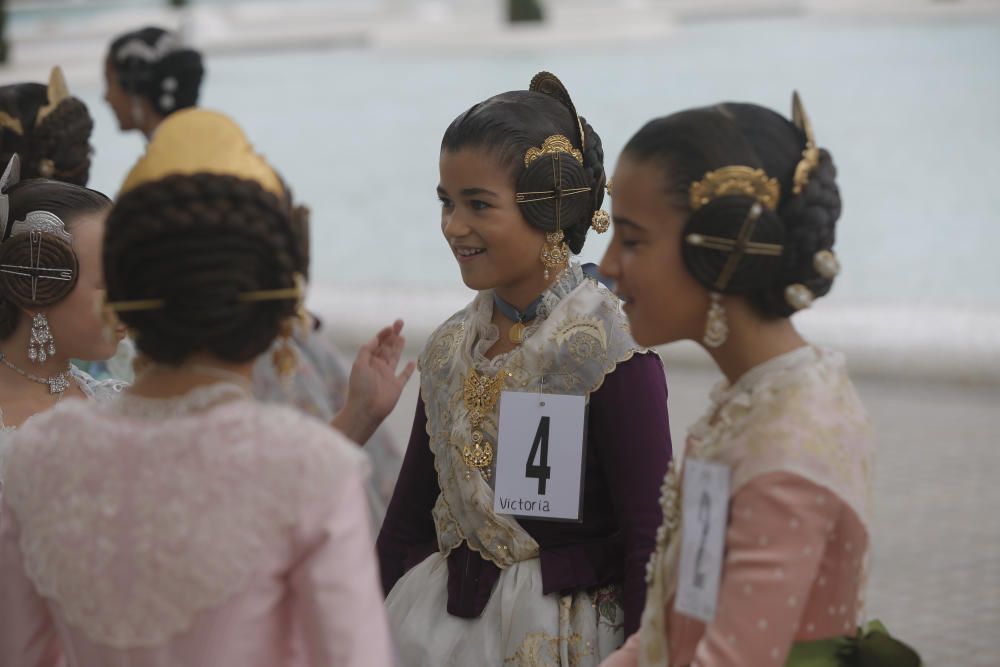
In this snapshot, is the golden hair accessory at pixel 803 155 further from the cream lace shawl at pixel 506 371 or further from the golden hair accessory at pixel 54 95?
the golden hair accessory at pixel 54 95

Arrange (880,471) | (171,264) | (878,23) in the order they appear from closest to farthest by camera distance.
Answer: (171,264)
(880,471)
(878,23)

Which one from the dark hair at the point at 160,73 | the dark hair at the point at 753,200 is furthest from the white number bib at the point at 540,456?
the dark hair at the point at 160,73

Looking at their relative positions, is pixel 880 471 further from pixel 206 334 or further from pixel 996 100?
pixel 996 100

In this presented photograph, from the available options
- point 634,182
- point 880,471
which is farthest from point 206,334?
point 880,471

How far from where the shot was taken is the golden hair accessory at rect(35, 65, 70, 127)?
3.39 m

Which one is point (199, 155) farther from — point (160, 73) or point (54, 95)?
point (160, 73)

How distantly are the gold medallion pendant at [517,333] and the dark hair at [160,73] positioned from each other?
2.43m

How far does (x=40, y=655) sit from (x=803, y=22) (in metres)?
23.0

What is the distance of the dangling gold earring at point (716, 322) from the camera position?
173 cm

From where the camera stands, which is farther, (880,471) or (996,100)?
(996,100)

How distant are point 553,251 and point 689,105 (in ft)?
47.5

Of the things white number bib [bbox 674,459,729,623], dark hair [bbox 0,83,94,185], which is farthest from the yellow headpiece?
dark hair [bbox 0,83,94,185]

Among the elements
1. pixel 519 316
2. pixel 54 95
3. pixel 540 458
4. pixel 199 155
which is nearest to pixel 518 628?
pixel 540 458

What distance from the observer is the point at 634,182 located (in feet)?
5.76
